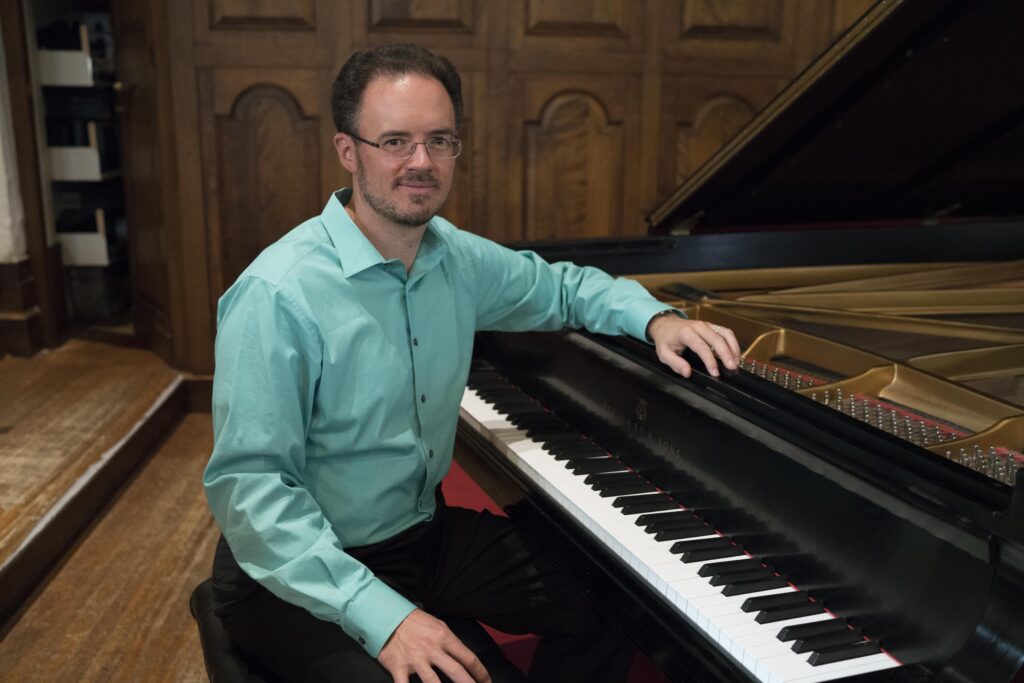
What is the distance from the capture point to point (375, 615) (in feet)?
4.20

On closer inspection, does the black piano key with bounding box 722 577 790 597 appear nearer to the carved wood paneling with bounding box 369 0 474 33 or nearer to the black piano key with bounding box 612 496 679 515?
the black piano key with bounding box 612 496 679 515

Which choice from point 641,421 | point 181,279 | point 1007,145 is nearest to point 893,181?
point 1007,145

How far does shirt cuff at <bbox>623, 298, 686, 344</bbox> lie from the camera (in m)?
1.72

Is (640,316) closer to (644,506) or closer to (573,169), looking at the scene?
(644,506)

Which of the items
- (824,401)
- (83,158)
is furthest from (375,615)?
(83,158)

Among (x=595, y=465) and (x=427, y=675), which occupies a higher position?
(x=595, y=465)

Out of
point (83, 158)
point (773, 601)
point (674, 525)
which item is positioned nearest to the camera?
point (773, 601)

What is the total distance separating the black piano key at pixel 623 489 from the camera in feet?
4.96

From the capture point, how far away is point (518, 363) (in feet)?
6.85

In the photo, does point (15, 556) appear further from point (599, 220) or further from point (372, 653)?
point (599, 220)

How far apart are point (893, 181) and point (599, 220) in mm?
1746

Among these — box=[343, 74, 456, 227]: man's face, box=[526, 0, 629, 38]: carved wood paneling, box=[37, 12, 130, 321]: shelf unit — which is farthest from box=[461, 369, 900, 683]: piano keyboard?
box=[37, 12, 130, 321]: shelf unit

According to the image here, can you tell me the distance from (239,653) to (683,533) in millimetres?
727

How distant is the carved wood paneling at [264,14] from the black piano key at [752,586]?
10.6 feet
